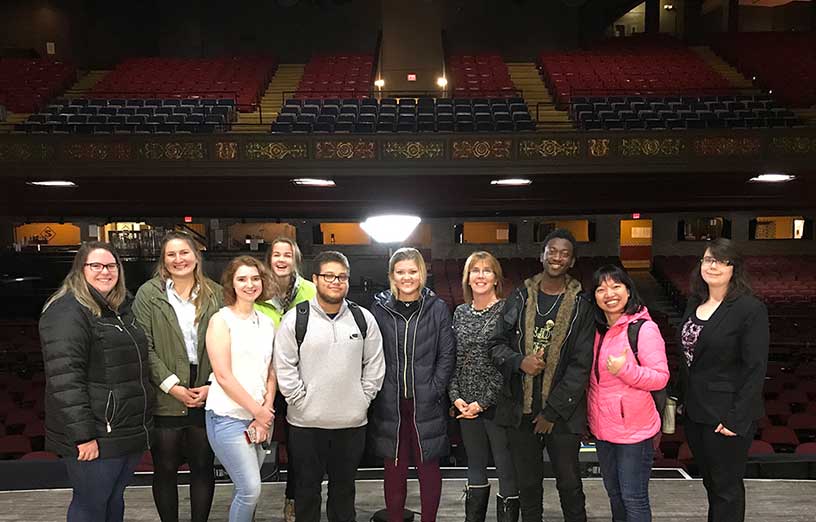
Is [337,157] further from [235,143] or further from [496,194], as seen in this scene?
[496,194]

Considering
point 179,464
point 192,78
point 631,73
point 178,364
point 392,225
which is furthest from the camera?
Result: point 192,78

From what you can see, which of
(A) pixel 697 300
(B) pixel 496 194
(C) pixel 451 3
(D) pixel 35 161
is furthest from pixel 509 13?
(A) pixel 697 300

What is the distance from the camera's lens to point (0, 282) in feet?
48.9

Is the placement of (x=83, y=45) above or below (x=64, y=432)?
above

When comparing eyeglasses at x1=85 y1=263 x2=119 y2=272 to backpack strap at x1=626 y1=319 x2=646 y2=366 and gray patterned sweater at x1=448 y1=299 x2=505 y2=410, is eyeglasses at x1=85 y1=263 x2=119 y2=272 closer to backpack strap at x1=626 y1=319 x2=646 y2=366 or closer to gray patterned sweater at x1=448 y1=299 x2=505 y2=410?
gray patterned sweater at x1=448 y1=299 x2=505 y2=410

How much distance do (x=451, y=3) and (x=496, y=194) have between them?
10238 mm

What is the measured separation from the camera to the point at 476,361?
3066 mm

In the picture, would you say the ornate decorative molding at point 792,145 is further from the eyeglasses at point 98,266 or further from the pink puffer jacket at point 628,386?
the eyeglasses at point 98,266

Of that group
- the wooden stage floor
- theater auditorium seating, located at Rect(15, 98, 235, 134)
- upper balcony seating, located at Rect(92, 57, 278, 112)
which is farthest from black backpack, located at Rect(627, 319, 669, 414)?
upper balcony seating, located at Rect(92, 57, 278, 112)

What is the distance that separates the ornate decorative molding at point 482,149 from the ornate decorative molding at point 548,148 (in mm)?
238

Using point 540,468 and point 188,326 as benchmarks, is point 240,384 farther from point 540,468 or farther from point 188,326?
point 540,468

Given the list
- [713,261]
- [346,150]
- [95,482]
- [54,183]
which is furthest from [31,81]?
[713,261]

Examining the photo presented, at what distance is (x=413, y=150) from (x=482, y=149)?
3.56 feet

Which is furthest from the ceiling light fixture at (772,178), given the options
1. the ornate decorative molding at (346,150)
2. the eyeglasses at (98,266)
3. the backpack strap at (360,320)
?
the eyeglasses at (98,266)
